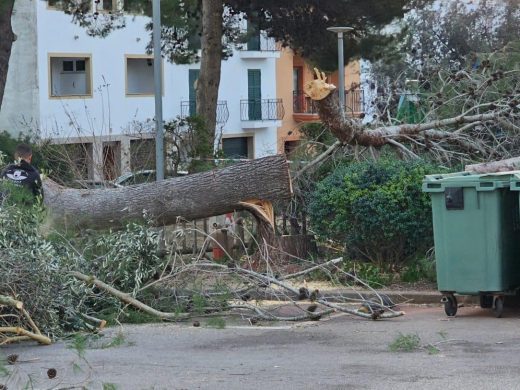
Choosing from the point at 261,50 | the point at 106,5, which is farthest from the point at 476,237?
the point at 261,50

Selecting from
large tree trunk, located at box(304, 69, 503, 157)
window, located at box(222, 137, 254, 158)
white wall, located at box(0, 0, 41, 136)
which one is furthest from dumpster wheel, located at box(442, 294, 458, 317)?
window, located at box(222, 137, 254, 158)

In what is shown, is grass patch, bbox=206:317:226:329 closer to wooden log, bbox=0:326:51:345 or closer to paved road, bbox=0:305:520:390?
paved road, bbox=0:305:520:390

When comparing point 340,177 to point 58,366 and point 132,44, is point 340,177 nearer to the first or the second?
point 58,366

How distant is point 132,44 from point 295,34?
59.2 feet

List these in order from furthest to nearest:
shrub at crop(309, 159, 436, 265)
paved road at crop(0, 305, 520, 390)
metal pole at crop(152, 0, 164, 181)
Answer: metal pole at crop(152, 0, 164, 181), shrub at crop(309, 159, 436, 265), paved road at crop(0, 305, 520, 390)

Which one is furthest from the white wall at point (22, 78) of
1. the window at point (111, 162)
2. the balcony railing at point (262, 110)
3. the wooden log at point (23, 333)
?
the wooden log at point (23, 333)

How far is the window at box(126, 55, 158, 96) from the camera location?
39750 millimetres

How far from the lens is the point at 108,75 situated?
38.7 m

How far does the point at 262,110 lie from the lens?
Result: 1850 inches

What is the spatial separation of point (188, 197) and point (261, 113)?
3467 centimetres

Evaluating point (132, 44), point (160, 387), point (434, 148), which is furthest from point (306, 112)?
point (160, 387)

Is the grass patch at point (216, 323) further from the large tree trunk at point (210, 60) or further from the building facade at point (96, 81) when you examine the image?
the building facade at point (96, 81)

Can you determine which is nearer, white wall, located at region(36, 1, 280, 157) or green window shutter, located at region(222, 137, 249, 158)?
white wall, located at region(36, 1, 280, 157)

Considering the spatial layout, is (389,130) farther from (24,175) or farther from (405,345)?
(405,345)
